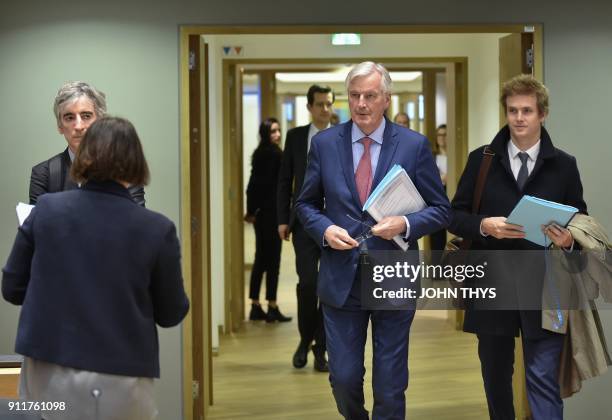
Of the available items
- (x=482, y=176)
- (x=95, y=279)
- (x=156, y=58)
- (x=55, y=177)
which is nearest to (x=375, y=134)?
(x=482, y=176)

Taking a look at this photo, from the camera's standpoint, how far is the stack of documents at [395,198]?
3607mm

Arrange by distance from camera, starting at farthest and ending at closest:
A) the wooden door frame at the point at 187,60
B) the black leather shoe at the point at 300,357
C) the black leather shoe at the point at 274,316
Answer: the black leather shoe at the point at 274,316 → the black leather shoe at the point at 300,357 → the wooden door frame at the point at 187,60

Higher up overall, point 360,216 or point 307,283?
point 360,216

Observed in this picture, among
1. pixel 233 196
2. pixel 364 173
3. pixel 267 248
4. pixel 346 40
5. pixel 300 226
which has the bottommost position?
pixel 267 248

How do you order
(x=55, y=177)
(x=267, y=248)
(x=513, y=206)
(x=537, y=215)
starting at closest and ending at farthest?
1. (x=55, y=177)
2. (x=537, y=215)
3. (x=513, y=206)
4. (x=267, y=248)

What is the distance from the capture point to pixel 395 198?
12.1ft

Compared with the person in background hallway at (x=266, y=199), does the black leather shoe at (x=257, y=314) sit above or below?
below

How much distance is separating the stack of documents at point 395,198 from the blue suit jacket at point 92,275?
3.92 feet

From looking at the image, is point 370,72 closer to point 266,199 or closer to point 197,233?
point 197,233

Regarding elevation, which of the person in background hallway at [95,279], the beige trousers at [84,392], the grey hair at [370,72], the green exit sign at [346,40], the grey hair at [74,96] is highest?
the green exit sign at [346,40]

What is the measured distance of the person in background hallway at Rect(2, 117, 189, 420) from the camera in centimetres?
256

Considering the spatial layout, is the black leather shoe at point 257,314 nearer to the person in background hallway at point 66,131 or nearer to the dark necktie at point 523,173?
the dark necktie at point 523,173

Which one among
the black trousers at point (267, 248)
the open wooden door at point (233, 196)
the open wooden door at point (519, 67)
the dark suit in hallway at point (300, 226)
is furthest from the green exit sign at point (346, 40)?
the open wooden door at point (519, 67)

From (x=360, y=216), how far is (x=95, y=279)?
1.45 m
